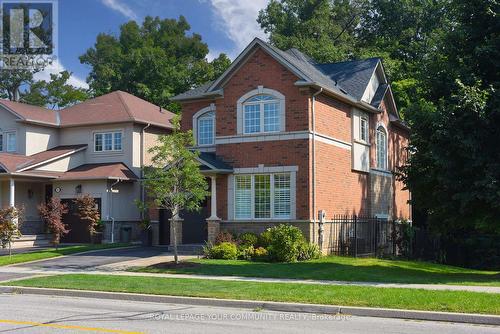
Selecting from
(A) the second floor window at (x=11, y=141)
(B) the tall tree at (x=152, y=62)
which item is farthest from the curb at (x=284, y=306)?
(B) the tall tree at (x=152, y=62)

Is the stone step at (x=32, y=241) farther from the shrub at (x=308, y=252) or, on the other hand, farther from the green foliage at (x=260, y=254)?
the shrub at (x=308, y=252)

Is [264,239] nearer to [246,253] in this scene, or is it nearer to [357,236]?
[246,253]

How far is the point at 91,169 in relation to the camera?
3203cm

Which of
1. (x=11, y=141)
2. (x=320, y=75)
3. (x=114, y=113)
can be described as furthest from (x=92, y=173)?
(x=320, y=75)

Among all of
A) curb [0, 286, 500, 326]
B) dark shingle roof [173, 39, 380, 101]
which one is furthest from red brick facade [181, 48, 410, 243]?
curb [0, 286, 500, 326]

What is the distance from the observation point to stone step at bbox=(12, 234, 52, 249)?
1183 inches

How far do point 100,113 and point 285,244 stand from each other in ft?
55.2

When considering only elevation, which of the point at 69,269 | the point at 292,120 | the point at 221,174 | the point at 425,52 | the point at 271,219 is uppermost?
the point at 425,52

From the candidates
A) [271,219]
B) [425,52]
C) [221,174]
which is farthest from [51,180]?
[425,52]

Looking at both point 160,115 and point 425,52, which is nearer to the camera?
point 160,115

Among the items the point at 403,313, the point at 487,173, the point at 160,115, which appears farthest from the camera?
the point at 160,115

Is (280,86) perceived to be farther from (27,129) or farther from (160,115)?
(27,129)

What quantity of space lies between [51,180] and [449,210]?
2031 cm

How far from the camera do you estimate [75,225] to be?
31.4m
